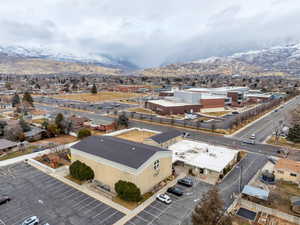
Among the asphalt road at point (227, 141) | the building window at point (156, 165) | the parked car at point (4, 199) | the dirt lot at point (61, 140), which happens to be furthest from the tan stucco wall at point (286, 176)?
the dirt lot at point (61, 140)

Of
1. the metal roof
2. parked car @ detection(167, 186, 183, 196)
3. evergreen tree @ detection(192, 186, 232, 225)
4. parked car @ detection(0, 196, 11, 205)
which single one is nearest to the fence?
the metal roof

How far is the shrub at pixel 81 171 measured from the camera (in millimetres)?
27858

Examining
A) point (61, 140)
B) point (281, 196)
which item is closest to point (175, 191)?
point (281, 196)

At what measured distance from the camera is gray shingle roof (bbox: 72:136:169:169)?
84.0ft

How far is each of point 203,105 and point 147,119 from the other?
26.5 m

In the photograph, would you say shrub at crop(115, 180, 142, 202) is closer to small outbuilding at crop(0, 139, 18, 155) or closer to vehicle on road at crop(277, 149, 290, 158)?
small outbuilding at crop(0, 139, 18, 155)

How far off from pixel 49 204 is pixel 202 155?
24814mm

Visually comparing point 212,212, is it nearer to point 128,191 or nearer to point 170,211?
point 170,211

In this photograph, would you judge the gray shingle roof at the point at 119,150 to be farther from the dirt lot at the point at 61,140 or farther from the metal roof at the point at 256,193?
the dirt lot at the point at 61,140

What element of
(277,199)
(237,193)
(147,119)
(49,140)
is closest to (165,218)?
(237,193)

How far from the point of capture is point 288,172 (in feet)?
95.6

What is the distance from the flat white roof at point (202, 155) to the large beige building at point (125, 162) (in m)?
5.17

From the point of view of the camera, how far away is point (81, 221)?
21.0 meters

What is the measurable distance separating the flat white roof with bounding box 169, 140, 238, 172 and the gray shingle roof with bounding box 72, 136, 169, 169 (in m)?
7.60
